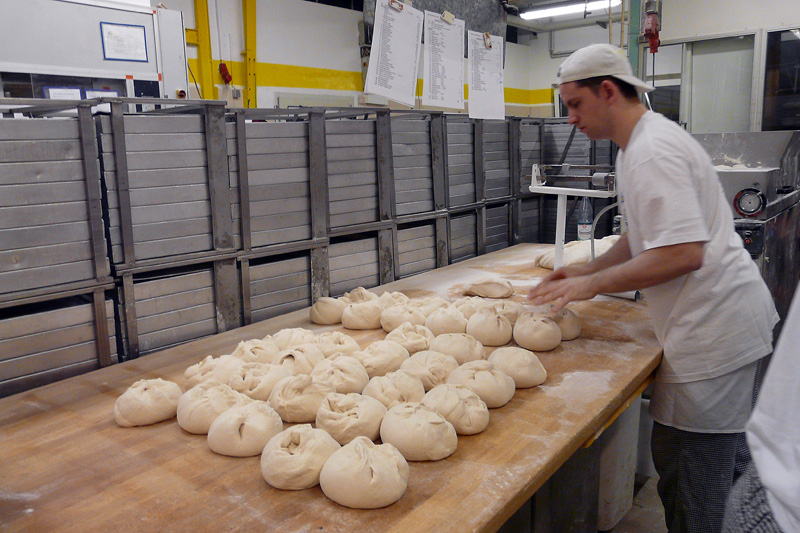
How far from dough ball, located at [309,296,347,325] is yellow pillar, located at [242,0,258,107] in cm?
501

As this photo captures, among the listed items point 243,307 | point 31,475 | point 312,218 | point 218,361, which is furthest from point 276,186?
point 31,475

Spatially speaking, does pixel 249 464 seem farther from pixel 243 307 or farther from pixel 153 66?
pixel 153 66

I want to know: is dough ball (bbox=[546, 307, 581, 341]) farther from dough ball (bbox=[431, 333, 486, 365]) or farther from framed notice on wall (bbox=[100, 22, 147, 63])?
framed notice on wall (bbox=[100, 22, 147, 63])

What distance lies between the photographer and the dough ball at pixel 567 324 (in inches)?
80.5

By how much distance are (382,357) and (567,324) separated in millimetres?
709

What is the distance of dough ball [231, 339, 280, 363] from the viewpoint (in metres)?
1.79

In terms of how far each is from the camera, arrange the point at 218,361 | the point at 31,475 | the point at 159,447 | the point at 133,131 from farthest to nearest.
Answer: the point at 133,131 < the point at 218,361 < the point at 159,447 < the point at 31,475

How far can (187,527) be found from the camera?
3.53 ft

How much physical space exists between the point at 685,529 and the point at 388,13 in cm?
228

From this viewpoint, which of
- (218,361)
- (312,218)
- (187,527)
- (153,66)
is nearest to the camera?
(187,527)

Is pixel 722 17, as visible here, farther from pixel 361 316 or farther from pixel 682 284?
pixel 361 316

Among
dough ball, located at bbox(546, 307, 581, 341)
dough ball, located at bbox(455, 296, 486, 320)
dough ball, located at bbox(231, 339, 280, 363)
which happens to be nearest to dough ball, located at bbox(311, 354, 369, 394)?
dough ball, located at bbox(231, 339, 280, 363)

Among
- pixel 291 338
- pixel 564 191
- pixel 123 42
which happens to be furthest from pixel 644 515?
pixel 123 42

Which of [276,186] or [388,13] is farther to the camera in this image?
[388,13]
